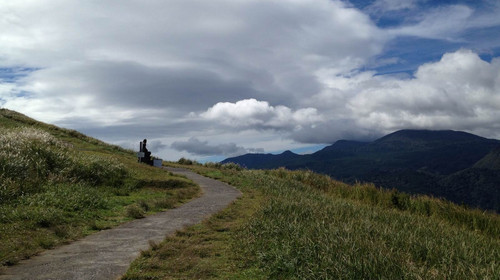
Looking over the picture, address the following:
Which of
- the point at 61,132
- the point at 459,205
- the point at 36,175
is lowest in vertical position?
the point at 459,205

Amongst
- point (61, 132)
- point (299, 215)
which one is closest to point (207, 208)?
point (299, 215)

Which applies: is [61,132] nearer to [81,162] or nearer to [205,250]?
[81,162]

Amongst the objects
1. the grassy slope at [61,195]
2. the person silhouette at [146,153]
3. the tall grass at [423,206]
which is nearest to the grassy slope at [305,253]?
the grassy slope at [61,195]

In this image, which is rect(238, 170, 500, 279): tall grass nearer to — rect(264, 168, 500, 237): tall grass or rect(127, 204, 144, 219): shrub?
rect(127, 204, 144, 219): shrub

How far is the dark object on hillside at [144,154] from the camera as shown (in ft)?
94.5

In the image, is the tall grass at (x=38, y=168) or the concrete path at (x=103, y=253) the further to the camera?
the tall grass at (x=38, y=168)

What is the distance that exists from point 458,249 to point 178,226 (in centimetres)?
664

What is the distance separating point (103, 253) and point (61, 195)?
20.1 ft

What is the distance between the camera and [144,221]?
1045 cm

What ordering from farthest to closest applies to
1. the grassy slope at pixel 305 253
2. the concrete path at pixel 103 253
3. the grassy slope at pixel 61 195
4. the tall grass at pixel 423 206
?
the tall grass at pixel 423 206
the grassy slope at pixel 61 195
the concrete path at pixel 103 253
the grassy slope at pixel 305 253

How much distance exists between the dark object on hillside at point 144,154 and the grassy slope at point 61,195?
19.6 feet

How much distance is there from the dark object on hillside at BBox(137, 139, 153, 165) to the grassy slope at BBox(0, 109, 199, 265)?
5.98 m

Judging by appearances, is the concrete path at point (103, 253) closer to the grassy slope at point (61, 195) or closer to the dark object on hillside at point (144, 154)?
the grassy slope at point (61, 195)

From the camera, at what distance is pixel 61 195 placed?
11922mm
